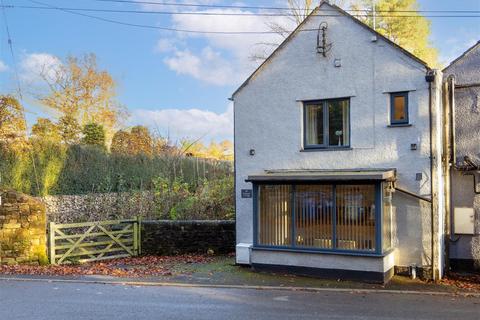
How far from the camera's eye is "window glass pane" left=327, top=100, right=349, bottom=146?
49.0 feet

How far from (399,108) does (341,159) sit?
6.93 ft

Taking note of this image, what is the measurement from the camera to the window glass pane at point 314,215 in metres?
14.0

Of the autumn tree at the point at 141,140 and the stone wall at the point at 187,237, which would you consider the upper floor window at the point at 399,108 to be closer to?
the stone wall at the point at 187,237

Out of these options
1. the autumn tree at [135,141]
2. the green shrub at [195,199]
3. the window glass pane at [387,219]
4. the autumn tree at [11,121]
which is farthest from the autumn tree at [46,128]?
the window glass pane at [387,219]

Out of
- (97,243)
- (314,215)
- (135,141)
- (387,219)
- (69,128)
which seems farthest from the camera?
(69,128)

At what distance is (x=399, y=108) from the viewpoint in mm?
14188

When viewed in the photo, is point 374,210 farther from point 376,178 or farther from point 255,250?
point 255,250

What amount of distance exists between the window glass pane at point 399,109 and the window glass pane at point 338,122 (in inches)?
53.5

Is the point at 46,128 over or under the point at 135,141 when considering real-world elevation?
over

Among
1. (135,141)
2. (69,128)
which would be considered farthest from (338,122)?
(69,128)

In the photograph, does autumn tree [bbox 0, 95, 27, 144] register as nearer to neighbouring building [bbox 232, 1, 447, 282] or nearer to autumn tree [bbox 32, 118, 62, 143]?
autumn tree [bbox 32, 118, 62, 143]

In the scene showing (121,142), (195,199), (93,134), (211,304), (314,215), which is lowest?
(211,304)

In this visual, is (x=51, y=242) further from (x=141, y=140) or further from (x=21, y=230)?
(x=141, y=140)

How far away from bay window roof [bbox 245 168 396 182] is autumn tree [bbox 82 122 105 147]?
1964cm
